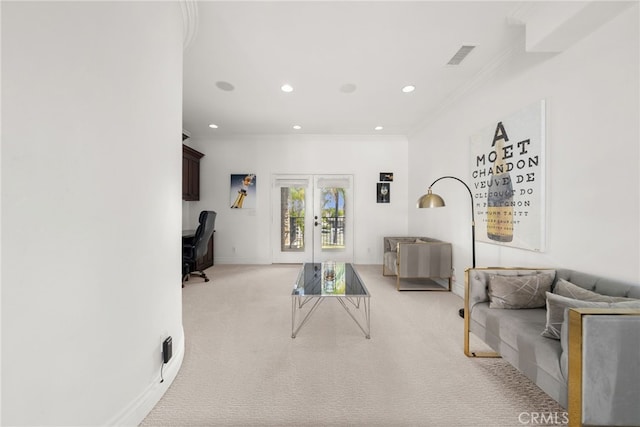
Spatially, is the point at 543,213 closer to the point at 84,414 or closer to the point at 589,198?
the point at 589,198

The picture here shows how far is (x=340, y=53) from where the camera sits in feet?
8.46

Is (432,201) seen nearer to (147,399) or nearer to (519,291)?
(519,291)

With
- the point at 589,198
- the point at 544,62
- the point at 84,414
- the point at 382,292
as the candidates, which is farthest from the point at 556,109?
the point at 84,414

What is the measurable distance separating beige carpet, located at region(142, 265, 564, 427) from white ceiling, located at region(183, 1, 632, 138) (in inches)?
110

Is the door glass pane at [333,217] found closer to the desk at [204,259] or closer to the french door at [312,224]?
the french door at [312,224]

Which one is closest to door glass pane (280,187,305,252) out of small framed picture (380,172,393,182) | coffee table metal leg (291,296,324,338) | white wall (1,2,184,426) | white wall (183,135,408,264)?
white wall (183,135,408,264)

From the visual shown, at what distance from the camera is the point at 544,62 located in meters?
2.26

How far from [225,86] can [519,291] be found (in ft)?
12.6

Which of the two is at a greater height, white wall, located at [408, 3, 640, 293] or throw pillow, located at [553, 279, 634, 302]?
white wall, located at [408, 3, 640, 293]

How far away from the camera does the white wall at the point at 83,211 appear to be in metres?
0.85

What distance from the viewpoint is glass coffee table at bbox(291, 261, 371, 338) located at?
7.50 ft

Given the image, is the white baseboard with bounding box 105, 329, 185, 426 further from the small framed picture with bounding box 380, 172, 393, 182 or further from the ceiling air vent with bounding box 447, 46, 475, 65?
the small framed picture with bounding box 380, 172, 393, 182

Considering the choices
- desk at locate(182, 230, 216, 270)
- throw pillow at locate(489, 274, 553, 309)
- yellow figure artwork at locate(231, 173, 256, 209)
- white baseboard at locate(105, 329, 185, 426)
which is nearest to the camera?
white baseboard at locate(105, 329, 185, 426)

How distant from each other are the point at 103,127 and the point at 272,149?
14.3 feet
